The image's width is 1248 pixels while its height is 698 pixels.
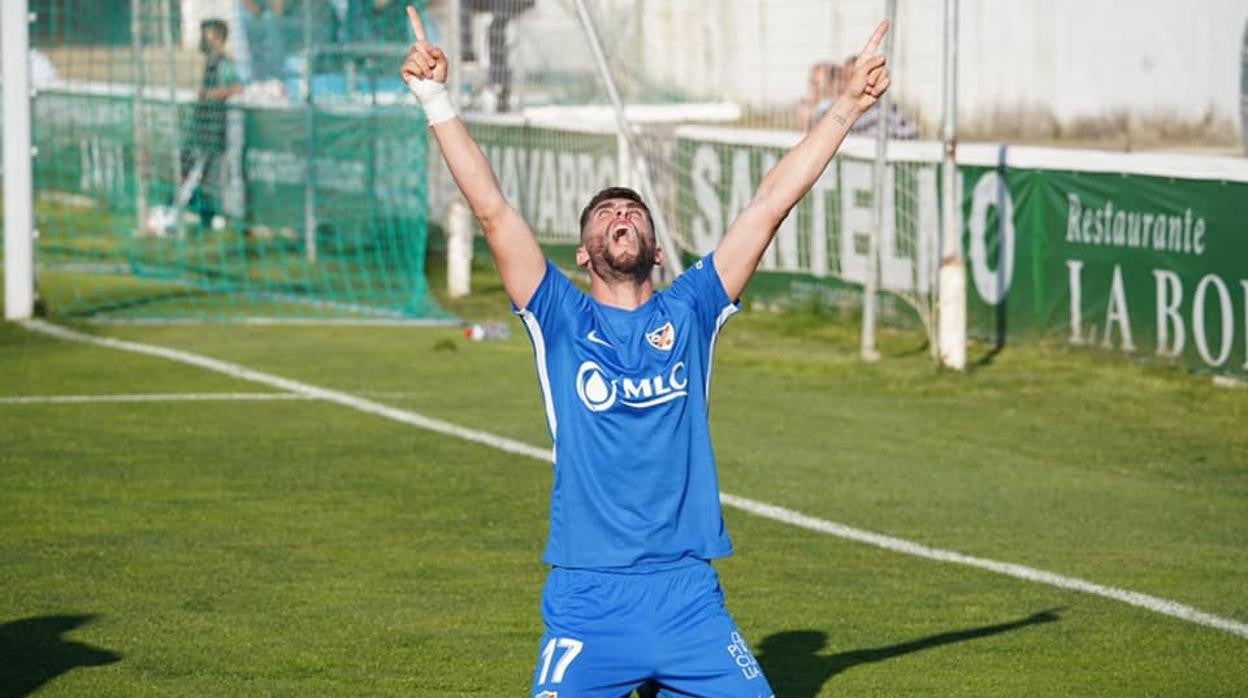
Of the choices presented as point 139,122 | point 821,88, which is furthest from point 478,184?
point 139,122

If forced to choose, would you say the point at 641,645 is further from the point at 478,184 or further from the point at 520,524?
the point at 520,524

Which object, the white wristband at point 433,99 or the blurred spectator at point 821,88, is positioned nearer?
the white wristband at point 433,99

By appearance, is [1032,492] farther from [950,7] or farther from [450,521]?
[950,7]

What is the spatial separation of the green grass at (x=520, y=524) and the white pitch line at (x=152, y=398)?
0.19 meters

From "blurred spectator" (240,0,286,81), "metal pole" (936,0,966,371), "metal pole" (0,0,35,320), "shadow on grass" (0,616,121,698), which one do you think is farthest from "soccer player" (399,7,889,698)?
"blurred spectator" (240,0,286,81)

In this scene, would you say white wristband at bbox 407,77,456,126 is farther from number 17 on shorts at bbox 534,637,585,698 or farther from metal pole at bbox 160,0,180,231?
metal pole at bbox 160,0,180,231

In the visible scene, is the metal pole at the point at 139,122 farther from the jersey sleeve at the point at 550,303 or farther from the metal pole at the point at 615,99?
the jersey sleeve at the point at 550,303

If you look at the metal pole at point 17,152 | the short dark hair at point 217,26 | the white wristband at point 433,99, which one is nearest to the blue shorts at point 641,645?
the white wristband at point 433,99

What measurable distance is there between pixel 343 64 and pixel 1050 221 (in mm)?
9579

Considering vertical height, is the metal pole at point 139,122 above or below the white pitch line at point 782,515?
above

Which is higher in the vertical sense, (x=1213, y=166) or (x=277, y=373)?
(x=1213, y=166)

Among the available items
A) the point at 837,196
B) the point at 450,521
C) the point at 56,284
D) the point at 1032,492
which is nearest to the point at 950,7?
the point at 837,196

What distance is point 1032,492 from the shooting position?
12117 millimetres

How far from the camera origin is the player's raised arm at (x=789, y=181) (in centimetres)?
636
